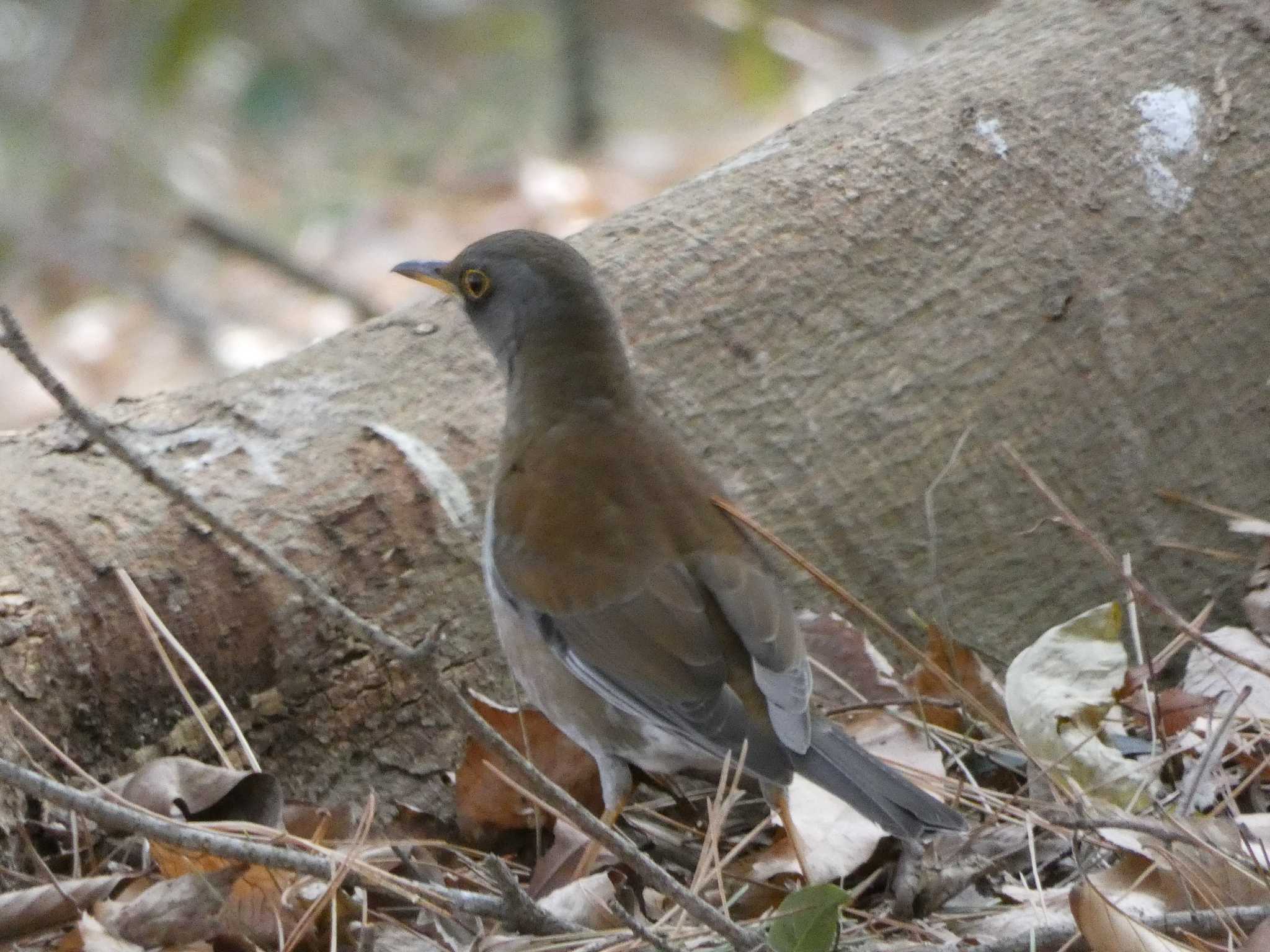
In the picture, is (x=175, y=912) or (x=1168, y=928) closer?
(x=1168, y=928)

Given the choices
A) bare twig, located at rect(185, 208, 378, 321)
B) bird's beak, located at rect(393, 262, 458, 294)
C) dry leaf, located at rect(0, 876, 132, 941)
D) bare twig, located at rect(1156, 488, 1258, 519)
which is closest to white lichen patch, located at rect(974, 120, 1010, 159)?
bare twig, located at rect(1156, 488, 1258, 519)

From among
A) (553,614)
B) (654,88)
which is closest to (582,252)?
(553,614)

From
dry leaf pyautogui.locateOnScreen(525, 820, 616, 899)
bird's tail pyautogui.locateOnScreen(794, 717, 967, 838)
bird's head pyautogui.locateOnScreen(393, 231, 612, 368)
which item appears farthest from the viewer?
bird's head pyautogui.locateOnScreen(393, 231, 612, 368)

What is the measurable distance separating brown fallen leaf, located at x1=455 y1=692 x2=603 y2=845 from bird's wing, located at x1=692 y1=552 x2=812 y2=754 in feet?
1.63

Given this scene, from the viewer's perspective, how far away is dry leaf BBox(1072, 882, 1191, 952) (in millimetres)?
2410

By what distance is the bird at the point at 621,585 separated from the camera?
2.96 meters

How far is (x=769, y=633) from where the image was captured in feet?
10.00

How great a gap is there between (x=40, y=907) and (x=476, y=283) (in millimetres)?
1556

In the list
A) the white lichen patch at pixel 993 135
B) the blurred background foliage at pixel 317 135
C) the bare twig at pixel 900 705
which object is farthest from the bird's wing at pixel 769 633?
the blurred background foliage at pixel 317 135

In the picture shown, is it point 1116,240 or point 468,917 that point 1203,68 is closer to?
point 1116,240

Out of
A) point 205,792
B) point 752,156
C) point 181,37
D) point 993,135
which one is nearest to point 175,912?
point 205,792

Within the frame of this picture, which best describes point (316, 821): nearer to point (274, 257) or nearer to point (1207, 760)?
point (1207, 760)

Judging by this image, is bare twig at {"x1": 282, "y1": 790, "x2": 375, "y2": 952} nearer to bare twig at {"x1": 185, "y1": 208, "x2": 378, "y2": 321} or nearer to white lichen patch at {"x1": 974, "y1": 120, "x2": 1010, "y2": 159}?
white lichen patch at {"x1": 974, "y1": 120, "x2": 1010, "y2": 159}

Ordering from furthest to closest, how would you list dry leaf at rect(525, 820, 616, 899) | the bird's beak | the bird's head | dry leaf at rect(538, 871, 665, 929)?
the bird's beak, the bird's head, dry leaf at rect(525, 820, 616, 899), dry leaf at rect(538, 871, 665, 929)
